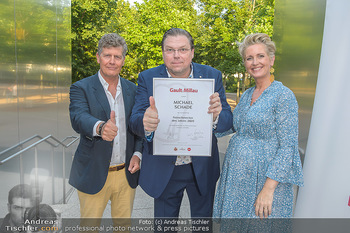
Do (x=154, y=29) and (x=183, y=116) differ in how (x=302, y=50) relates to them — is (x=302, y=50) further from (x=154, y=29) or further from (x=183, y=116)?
(x=154, y=29)

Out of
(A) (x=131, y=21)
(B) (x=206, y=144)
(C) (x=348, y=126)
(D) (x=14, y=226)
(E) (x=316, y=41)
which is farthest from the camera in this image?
(A) (x=131, y=21)

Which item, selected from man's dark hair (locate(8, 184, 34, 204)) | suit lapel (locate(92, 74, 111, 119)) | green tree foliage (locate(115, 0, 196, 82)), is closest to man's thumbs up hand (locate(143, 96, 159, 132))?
suit lapel (locate(92, 74, 111, 119))

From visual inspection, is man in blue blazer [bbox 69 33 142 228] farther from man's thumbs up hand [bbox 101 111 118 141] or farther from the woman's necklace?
the woman's necklace

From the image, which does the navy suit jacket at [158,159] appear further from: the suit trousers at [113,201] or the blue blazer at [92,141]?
the suit trousers at [113,201]

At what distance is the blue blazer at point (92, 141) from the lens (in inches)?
100

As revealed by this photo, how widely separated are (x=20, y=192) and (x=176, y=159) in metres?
1.79

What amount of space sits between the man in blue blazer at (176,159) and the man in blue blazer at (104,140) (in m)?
0.24

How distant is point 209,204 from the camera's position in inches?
109


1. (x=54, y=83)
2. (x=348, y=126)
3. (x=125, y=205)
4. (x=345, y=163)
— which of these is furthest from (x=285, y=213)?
(x=54, y=83)

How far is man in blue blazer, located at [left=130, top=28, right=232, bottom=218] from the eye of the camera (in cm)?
238

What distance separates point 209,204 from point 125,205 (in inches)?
33.1

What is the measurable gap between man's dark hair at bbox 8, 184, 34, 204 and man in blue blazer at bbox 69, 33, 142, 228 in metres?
0.71

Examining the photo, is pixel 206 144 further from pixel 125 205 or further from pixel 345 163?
pixel 125 205

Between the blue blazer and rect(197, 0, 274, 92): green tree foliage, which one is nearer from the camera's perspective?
the blue blazer
